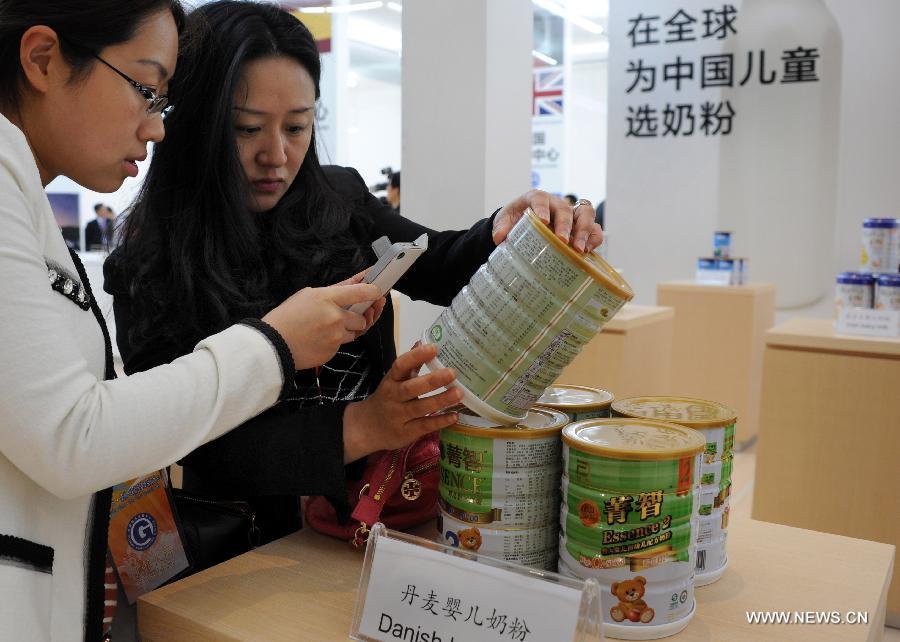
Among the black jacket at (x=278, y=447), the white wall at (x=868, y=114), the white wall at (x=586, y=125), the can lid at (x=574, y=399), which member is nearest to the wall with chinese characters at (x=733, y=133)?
the white wall at (x=868, y=114)

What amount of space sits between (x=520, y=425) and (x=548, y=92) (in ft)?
32.0

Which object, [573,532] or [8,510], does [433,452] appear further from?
[8,510]

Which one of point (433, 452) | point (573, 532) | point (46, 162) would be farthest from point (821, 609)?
point (46, 162)

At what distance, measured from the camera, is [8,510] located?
2.38ft

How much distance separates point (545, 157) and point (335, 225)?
9184 mm

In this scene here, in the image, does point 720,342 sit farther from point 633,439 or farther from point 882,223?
point 633,439

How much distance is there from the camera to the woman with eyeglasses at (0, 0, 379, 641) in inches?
26.1

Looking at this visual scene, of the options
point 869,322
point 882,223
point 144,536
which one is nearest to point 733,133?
point 882,223

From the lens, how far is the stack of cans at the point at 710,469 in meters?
0.91

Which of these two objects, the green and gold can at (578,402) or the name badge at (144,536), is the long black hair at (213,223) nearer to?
the name badge at (144,536)

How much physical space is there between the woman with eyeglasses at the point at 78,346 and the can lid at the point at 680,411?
35 centimetres

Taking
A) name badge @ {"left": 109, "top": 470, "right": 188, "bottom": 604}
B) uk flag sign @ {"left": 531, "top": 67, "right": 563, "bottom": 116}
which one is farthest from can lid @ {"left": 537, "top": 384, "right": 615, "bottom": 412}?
uk flag sign @ {"left": 531, "top": 67, "right": 563, "bottom": 116}

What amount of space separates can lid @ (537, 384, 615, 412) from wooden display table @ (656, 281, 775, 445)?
3293 millimetres

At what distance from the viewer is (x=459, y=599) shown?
30.1 inches
